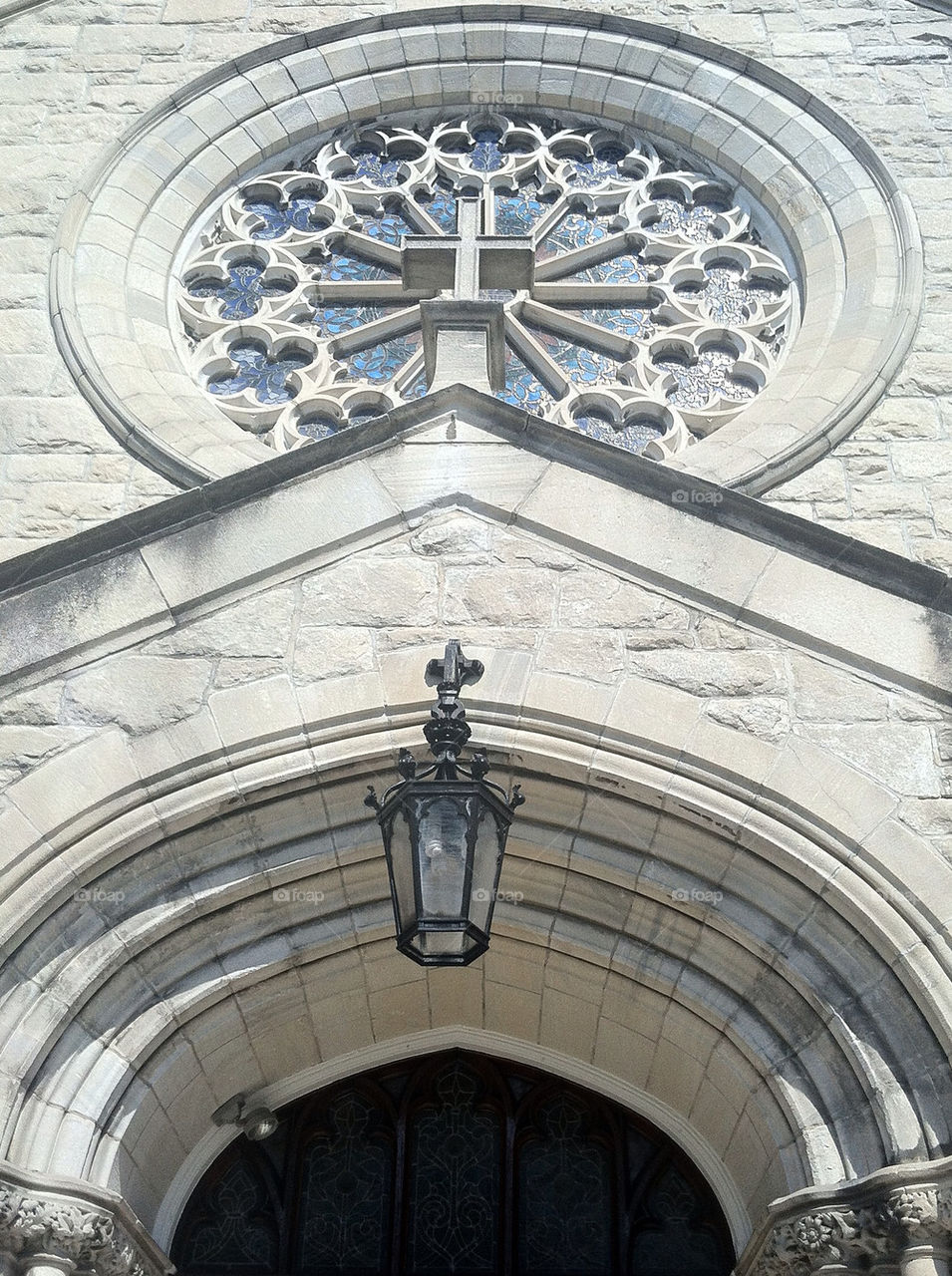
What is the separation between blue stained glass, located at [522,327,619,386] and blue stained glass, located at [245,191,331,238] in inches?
64.7

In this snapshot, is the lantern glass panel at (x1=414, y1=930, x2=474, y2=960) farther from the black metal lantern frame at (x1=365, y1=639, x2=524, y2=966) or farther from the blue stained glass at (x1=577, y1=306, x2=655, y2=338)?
the blue stained glass at (x1=577, y1=306, x2=655, y2=338)

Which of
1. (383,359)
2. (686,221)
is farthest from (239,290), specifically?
(686,221)

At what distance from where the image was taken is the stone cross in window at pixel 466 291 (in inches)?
252

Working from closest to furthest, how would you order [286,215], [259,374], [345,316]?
[259,374] → [345,316] → [286,215]

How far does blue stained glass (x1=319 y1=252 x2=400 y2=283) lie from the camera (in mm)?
9719

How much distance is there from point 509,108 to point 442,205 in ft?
3.09

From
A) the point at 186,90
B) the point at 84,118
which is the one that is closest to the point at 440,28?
the point at 186,90

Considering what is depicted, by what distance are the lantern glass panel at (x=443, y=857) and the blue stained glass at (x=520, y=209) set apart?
5.81 meters

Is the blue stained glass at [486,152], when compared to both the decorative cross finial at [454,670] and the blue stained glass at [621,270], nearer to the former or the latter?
the blue stained glass at [621,270]

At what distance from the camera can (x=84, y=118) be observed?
9656mm

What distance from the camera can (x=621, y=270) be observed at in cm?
972

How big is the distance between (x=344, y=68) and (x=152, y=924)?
265 inches

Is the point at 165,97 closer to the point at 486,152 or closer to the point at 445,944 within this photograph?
the point at 486,152

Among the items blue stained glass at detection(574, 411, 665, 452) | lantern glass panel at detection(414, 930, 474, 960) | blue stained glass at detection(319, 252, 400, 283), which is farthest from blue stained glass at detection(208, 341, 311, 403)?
lantern glass panel at detection(414, 930, 474, 960)
